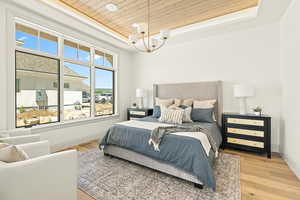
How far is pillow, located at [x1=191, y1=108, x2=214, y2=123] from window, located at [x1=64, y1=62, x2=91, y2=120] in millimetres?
Result: 2817

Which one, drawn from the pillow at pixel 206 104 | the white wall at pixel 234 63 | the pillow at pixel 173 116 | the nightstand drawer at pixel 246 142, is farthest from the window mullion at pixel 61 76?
the nightstand drawer at pixel 246 142

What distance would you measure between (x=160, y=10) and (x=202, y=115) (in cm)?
239

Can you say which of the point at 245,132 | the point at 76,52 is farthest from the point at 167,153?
the point at 76,52

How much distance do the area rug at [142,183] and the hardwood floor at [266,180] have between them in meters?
0.11

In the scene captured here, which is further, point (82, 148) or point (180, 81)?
point (180, 81)

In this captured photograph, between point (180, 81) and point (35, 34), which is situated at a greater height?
point (35, 34)

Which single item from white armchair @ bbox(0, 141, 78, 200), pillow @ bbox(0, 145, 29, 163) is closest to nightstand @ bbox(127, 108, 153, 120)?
white armchair @ bbox(0, 141, 78, 200)

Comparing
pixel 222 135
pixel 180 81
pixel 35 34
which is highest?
pixel 35 34

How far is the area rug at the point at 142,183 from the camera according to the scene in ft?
5.60

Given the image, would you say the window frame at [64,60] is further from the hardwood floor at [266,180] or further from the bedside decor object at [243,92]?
the bedside decor object at [243,92]

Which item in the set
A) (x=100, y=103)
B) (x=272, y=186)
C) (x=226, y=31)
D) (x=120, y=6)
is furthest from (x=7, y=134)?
(x=226, y=31)

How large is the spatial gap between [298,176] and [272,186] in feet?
1.81

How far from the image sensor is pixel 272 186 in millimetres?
1883

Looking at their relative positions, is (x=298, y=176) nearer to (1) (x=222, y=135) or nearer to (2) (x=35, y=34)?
(1) (x=222, y=135)
